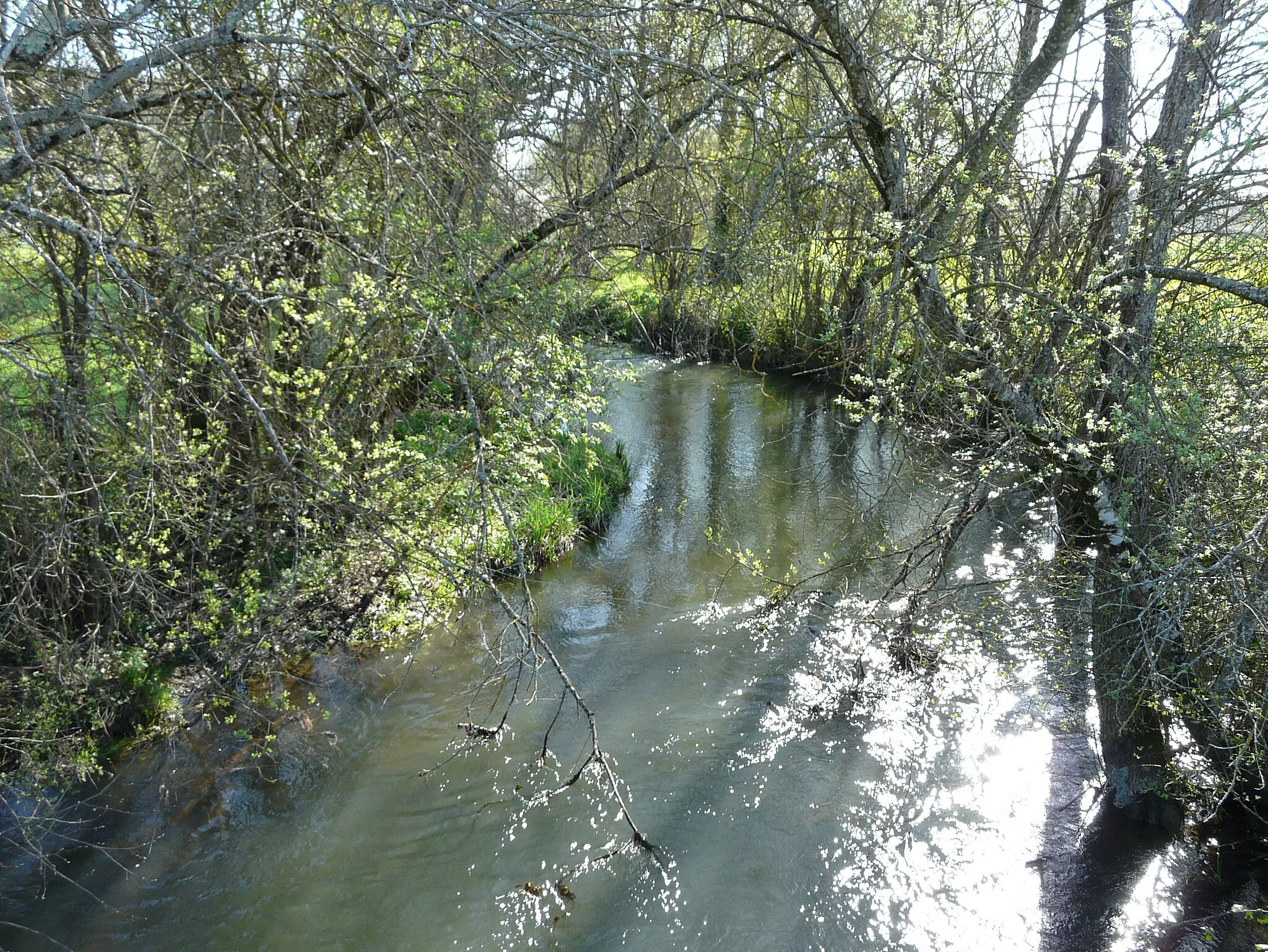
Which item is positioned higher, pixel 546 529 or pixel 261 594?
pixel 261 594

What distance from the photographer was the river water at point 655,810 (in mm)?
4289

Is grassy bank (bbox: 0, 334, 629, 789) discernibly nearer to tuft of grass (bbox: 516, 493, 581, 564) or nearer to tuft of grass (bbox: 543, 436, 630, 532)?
tuft of grass (bbox: 516, 493, 581, 564)

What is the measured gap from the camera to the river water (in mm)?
4289

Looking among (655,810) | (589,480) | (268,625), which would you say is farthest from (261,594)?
(589,480)

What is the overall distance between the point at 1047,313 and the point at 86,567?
5.57 m

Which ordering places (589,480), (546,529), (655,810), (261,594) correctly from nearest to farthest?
(655,810)
(261,594)
(546,529)
(589,480)

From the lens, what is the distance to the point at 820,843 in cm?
482

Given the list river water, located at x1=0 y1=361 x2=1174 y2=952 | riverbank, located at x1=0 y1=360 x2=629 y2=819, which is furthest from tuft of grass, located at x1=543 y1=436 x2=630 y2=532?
river water, located at x1=0 y1=361 x2=1174 y2=952

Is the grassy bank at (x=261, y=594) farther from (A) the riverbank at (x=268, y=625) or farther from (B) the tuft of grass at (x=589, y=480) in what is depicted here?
(B) the tuft of grass at (x=589, y=480)

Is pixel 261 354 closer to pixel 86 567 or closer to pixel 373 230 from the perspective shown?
pixel 373 230

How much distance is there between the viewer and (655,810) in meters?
5.04

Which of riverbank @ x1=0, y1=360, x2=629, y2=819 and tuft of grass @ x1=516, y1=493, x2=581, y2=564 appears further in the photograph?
tuft of grass @ x1=516, y1=493, x2=581, y2=564

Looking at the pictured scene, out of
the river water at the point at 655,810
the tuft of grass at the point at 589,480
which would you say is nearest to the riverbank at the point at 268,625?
the river water at the point at 655,810

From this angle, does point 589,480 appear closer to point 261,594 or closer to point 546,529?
point 546,529
